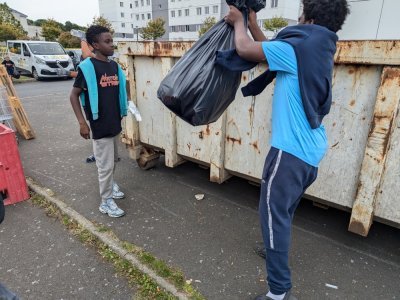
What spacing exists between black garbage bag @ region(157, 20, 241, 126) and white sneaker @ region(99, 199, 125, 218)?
155 centimetres

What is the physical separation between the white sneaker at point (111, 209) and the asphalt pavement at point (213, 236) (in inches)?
2.1

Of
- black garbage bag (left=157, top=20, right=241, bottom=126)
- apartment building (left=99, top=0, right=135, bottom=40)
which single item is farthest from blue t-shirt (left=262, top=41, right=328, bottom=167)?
apartment building (left=99, top=0, right=135, bottom=40)

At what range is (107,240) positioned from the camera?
2.71 metres

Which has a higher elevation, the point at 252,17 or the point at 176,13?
the point at 176,13

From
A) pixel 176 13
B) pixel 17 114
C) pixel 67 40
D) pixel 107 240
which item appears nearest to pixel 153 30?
pixel 176 13

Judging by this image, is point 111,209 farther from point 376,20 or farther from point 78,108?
point 376,20

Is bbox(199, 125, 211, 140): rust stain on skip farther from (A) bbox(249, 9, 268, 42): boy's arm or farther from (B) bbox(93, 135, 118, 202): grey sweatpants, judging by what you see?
(A) bbox(249, 9, 268, 42): boy's arm

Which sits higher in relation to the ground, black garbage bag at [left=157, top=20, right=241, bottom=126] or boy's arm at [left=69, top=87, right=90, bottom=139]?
black garbage bag at [left=157, top=20, right=241, bottom=126]

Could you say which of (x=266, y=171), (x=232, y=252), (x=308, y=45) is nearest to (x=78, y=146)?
(x=232, y=252)

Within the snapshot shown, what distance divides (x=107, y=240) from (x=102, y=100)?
4.23 feet

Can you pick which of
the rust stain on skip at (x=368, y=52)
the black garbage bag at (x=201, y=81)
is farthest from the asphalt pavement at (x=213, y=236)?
the rust stain on skip at (x=368, y=52)

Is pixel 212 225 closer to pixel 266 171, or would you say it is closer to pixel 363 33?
pixel 266 171

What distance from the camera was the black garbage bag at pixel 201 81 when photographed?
1896mm

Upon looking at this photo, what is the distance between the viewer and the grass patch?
2.16 meters
